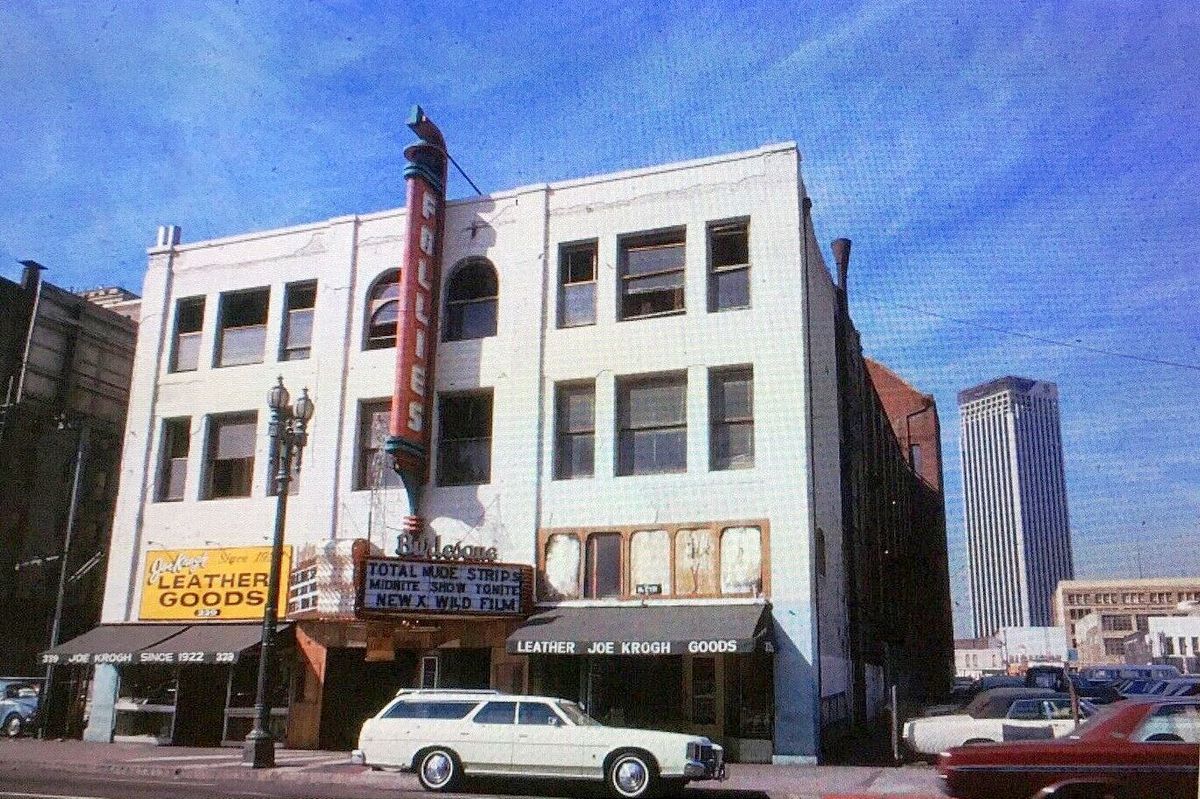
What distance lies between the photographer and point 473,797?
47.9 ft

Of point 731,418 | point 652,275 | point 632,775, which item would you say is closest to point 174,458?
point 652,275

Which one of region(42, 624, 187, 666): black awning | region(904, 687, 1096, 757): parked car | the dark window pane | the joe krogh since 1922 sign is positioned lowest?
region(904, 687, 1096, 757): parked car

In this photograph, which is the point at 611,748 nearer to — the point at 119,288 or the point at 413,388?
the point at 413,388

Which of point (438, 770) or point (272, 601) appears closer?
point (438, 770)

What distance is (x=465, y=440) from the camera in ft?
79.1

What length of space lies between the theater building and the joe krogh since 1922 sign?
0.16 feet

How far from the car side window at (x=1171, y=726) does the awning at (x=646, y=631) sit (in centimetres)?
837

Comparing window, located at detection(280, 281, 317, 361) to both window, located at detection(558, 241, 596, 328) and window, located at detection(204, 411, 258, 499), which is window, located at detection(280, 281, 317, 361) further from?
window, located at detection(558, 241, 596, 328)

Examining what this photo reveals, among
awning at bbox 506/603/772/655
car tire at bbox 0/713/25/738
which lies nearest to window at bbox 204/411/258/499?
car tire at bbox 0/713/25/738

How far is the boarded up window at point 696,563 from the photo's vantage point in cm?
2098

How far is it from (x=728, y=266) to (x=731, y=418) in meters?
3.53

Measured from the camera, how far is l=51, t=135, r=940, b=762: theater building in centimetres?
2084

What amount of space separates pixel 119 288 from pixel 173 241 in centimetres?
2254

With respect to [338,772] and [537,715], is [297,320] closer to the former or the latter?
[338,772]
